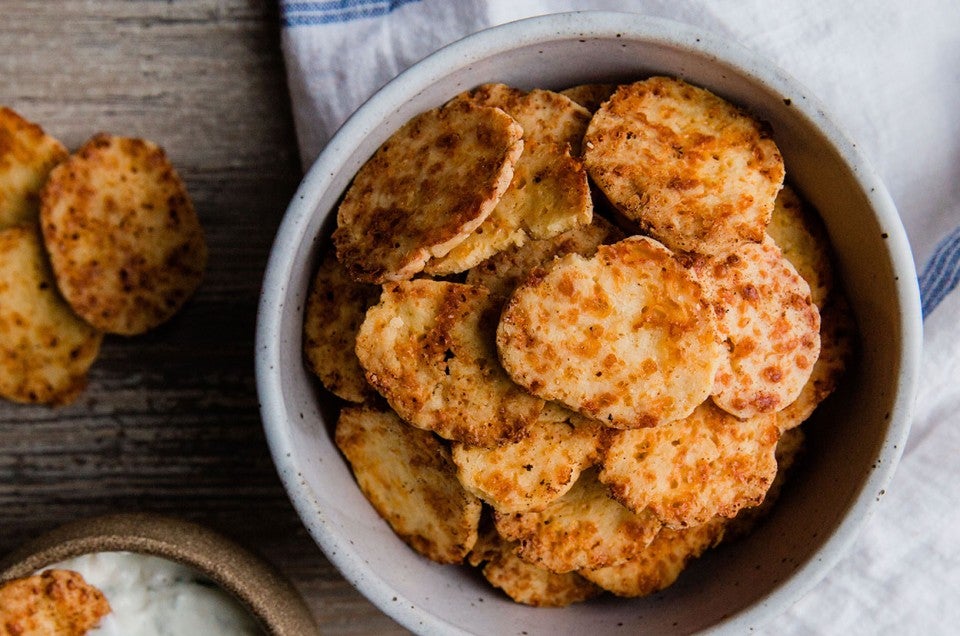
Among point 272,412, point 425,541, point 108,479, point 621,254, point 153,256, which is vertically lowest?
point 108,479

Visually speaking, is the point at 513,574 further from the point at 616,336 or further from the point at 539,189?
the point at 539,189

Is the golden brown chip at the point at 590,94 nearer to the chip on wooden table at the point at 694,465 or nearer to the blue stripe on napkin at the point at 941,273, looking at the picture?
the chip on wooden table at the point at 694,465

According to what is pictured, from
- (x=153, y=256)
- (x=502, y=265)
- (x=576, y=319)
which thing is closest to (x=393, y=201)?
(x=502, y=265)

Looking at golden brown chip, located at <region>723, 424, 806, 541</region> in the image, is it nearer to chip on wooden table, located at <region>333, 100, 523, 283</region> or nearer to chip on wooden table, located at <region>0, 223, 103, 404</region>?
chip on wooden table, located at <region>333, 100, 523, 283</region>

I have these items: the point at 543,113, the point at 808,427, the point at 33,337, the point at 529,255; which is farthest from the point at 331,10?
the point at 808,427

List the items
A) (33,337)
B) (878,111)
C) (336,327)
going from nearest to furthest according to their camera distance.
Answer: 1. (336,327)
2. (878,111)
3. (33,337)

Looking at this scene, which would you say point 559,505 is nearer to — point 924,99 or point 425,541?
point 425,541

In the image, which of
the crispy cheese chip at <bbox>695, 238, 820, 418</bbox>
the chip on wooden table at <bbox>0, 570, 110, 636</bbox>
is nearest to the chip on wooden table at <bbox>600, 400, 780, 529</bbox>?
the crispy cheese chip at <bbox>695, 238, 820, 418</bbox>
